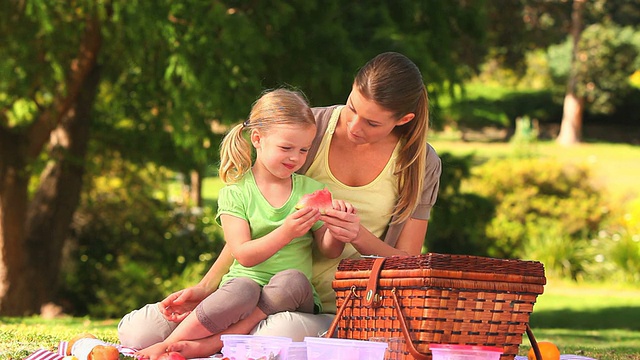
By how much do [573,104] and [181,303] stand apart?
2829 centimetres

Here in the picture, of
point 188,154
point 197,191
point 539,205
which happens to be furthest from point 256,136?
point 539,205

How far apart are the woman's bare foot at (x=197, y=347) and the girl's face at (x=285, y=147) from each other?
0.80 metres

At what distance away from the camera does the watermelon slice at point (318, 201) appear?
3996mm

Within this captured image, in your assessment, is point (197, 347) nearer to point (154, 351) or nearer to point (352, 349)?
point (154, 351)

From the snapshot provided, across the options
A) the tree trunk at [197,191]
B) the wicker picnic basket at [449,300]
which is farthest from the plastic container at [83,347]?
the tree trunk at [197,191]

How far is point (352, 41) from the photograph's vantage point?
29.9 feet

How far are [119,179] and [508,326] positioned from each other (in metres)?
10.6

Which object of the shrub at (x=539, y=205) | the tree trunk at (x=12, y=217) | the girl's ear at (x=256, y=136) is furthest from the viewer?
the shrub at (x=539, y=205)

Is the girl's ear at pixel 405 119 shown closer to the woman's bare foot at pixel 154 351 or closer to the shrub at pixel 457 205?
the woman's bare foot at pixel 154 351

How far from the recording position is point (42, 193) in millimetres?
11391

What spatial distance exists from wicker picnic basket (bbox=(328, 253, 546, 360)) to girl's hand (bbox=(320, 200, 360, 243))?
202mm

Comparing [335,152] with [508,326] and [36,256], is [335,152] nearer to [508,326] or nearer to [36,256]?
[508,326]

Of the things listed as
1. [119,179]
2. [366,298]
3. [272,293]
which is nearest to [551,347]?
[366,298]

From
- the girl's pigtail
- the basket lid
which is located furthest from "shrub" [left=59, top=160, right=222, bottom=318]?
the basket lid
